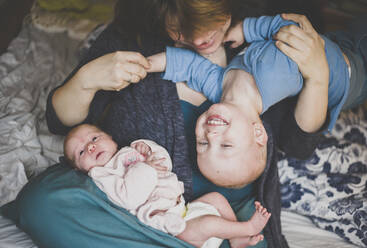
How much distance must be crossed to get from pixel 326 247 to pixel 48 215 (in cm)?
101

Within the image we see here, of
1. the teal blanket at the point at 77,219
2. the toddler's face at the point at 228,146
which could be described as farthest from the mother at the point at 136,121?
the toddler's face at the point at 228,146

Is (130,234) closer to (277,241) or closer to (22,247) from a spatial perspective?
(22,247)

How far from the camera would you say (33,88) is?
1.65 m

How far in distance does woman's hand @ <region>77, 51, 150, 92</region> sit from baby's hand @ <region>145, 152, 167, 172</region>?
0.87 feet

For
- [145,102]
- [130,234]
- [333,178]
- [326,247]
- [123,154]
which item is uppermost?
[145,102]

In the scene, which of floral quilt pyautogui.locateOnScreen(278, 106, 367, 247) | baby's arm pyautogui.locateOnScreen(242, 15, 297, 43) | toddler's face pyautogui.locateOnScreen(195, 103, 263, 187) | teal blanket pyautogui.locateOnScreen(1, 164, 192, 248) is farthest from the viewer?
floral quilt pyautogui.locateOnScreen(278, 106, 367, 247)

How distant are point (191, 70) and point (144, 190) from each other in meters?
0.50

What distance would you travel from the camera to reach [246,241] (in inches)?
41.3

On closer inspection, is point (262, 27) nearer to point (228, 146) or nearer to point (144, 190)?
point (228, 146)

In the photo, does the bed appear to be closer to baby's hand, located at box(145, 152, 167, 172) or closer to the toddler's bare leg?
the toddler's bare leg

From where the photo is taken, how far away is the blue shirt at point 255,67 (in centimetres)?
110

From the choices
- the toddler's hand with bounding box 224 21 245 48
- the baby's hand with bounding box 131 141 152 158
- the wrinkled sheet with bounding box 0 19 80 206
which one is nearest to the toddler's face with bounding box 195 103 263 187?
the baby's hand with bounding box 131 141 152 158

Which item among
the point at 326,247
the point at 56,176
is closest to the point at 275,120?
the point at 326,247

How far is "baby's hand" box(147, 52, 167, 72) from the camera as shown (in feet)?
3.85
